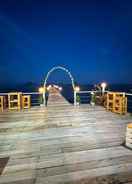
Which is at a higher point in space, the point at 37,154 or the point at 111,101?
the point at 111,101

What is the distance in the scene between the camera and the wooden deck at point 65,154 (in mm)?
2922

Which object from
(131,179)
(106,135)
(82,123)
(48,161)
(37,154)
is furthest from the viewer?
(82,123)

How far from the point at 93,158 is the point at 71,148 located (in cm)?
68

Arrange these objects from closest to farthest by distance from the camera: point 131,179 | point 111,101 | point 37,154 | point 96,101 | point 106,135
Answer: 1. point 131,179
2. point 37,154
3. point 106,135
4. point 111,101
5. point 96,101

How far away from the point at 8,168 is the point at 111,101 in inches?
265

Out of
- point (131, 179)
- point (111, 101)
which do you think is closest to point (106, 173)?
point (131, 179)

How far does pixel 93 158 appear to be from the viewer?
11.7ft

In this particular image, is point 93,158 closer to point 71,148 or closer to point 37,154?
point 71,148

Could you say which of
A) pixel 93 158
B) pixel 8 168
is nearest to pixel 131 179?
pixel 93 158

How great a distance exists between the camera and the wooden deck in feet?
9.59

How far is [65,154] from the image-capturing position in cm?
379

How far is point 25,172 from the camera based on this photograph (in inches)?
122

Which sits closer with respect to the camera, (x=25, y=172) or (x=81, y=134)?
(x=25, y=172)

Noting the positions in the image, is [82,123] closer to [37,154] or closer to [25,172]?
[37,154]
